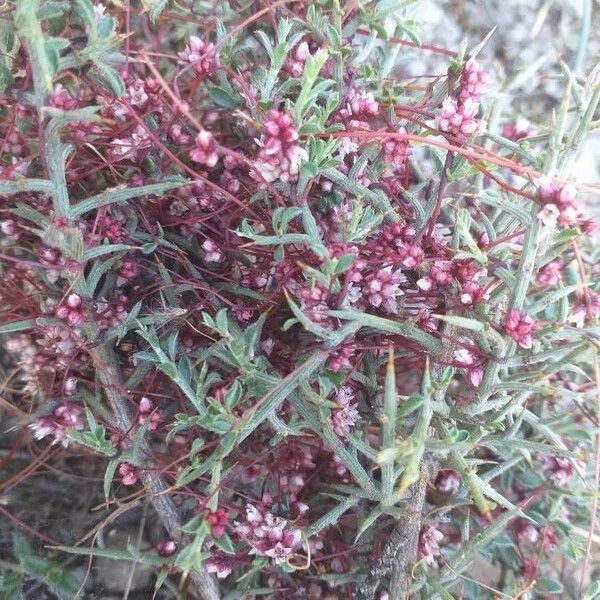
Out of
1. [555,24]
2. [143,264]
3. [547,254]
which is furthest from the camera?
[555,24]

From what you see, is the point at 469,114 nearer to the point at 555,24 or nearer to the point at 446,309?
the point at 446,309

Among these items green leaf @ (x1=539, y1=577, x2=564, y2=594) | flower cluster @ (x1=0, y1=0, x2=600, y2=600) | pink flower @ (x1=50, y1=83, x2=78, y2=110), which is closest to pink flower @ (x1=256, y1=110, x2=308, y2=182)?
flower cluster @ (x1=0, y1=0, x2=600, y2=600)

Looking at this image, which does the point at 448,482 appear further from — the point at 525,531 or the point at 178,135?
the point at 178,135

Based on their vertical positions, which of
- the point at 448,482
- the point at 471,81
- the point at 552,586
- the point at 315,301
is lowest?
the point at 552,586

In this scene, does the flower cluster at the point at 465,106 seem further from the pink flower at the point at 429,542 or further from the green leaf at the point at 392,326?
the pink flower at the point at 429,542

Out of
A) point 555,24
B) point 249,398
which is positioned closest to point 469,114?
point 249,398

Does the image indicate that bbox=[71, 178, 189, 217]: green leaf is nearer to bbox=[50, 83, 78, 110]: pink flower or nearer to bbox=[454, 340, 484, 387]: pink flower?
bbox=[50, 83, 78, 110]: pink flower

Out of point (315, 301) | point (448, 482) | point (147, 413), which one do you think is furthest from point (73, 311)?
point (448, 482)
